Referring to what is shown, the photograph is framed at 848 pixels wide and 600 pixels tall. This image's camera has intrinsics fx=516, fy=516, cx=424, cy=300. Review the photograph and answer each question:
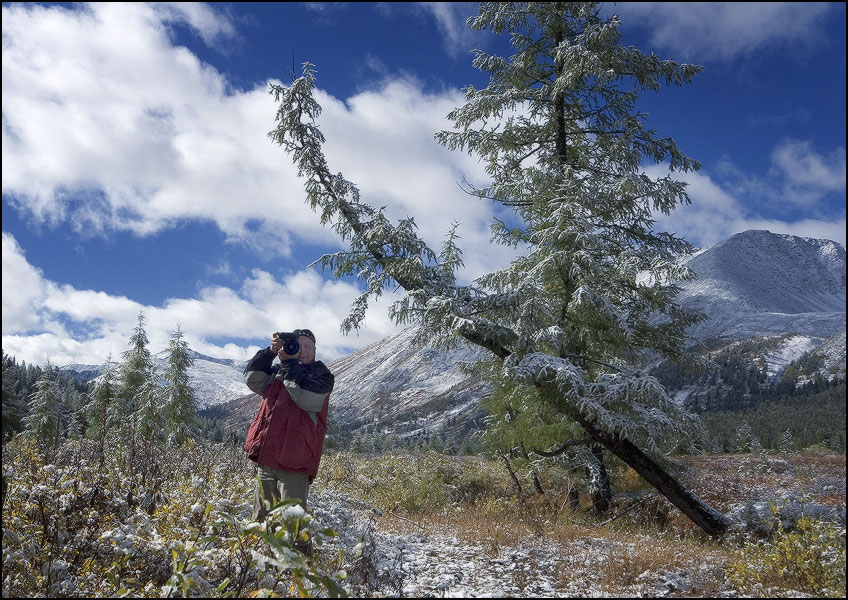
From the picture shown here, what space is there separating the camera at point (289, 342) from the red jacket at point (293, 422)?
0.18m

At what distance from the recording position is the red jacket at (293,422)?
5277mm

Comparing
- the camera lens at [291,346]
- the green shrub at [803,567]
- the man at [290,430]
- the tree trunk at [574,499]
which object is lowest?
the tree trunk at [574,499]

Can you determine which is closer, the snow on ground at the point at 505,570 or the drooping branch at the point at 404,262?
the snow on ground at the point at 505,570

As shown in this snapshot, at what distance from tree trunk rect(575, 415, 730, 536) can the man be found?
4.54 meters

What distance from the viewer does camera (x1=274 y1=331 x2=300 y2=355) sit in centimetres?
570

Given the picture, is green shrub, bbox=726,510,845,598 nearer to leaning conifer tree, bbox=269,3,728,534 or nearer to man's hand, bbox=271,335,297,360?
leaning conifer tree, bbox=269,3,728,534

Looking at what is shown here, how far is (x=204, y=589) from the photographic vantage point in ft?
12.3

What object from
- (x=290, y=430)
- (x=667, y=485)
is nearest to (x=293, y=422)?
A: (x=290, y=430)

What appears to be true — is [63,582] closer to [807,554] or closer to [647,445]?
[807,554]

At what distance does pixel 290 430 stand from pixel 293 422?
0.08 m

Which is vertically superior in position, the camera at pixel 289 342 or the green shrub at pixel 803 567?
the camera at pixel 289 342

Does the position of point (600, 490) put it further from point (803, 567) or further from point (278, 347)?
point (278, 347)

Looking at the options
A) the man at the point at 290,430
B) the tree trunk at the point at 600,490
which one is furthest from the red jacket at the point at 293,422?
the tree trunk at the point at 600,490

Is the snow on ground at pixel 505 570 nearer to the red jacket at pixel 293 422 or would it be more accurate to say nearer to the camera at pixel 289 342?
the red jacket at pixel 293 422
